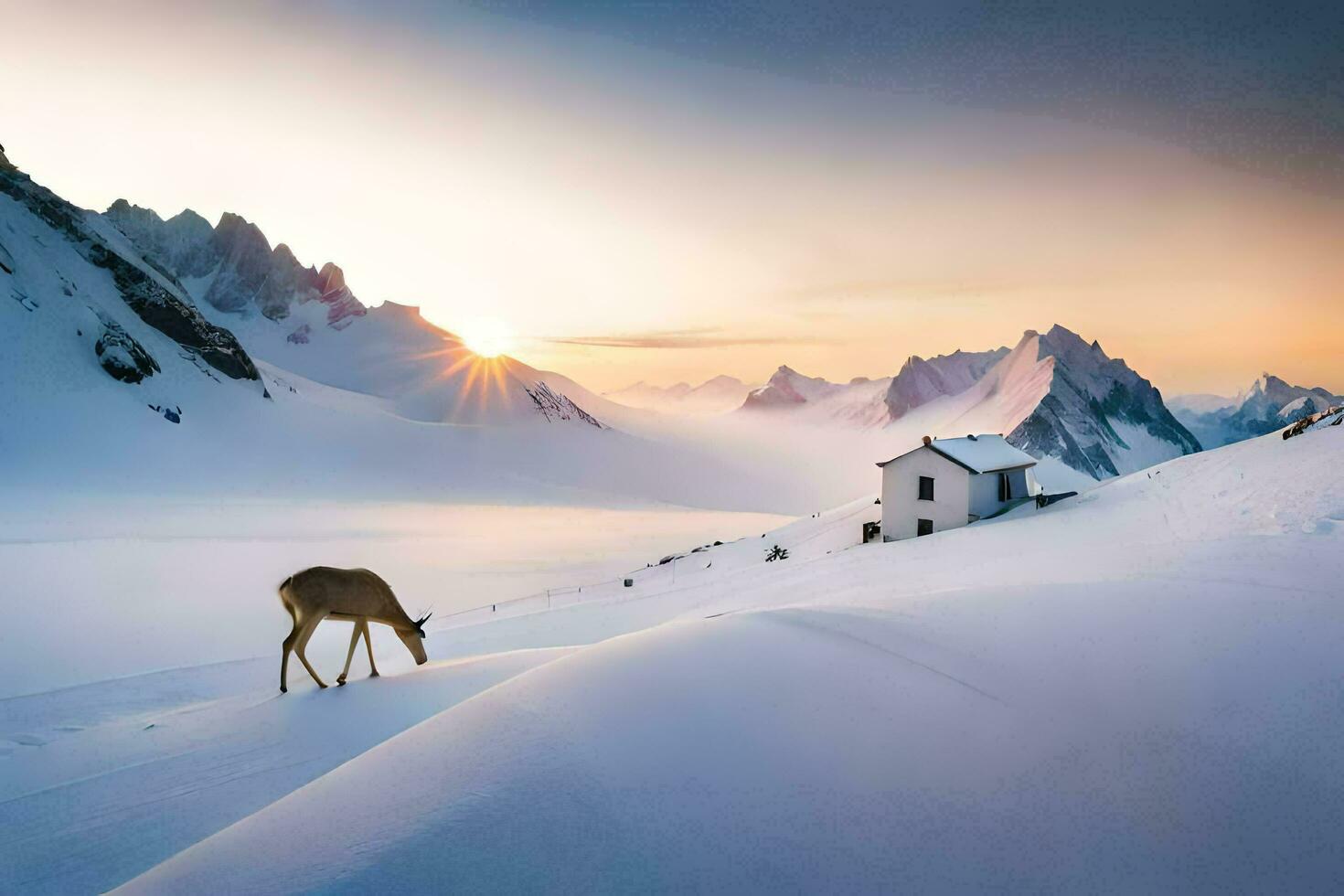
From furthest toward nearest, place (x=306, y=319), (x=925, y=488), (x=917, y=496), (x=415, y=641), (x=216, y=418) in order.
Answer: (x=306, y=319) < (x=216, y=418) < (x=917, y=496) < (x=925, y=488) < (x=415, y=641)

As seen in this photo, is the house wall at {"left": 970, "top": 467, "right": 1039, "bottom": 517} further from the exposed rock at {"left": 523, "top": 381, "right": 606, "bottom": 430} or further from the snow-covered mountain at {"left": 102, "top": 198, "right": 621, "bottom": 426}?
the snow-covered mountain at {"left": 102, "top": 198, "right": 621, "bottom": 426}

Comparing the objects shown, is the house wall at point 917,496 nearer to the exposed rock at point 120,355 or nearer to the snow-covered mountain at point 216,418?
the snow-covered mountain at point 216,418

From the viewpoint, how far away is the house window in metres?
30.6

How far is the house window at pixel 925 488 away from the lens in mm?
30609

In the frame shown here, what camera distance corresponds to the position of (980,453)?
31562 mm

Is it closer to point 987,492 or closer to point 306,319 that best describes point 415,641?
point 987,492

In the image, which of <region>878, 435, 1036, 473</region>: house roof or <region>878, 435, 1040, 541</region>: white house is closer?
<region>878, 435, 1040, 541</region>: white house

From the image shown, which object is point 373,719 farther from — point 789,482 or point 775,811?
point 789,482

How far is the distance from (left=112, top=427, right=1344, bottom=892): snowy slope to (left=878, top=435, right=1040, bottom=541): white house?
25892 millimetres

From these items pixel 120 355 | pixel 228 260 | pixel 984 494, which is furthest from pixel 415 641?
pixel 228 260

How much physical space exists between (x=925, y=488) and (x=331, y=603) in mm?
29023

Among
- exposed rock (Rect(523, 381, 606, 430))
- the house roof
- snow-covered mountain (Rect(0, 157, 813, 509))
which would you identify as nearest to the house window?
the house roof

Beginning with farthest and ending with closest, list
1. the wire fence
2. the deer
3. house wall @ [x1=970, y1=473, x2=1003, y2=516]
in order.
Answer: house wall @ [x1=970, y1=473, x2=1003, y2=516]
the wire fence
the deer

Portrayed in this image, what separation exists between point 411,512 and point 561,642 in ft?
136
